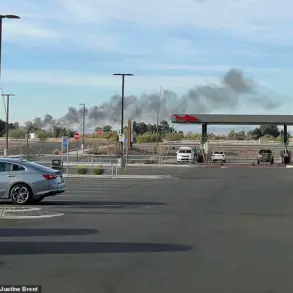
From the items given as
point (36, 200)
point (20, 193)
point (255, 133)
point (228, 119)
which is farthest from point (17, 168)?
point (255, 133)

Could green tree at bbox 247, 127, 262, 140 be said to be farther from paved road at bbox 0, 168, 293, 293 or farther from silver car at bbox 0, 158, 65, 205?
paved road at bbox 0, 168, 293, 293

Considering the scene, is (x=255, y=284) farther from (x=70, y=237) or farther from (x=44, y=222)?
(x=44, y=222)

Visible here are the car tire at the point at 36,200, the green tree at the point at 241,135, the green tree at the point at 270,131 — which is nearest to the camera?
the car tire at the point at 36,200

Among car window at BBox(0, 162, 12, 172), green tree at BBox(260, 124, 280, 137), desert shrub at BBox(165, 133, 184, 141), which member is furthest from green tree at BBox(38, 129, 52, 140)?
car window at BBox(0, 162, 12, 172)

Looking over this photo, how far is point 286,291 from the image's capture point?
24.1 feet

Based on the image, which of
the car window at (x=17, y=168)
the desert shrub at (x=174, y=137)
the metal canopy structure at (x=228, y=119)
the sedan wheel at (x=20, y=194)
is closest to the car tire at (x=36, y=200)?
the sedan wheel at (x=20, y=194)

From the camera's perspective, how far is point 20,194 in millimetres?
18422

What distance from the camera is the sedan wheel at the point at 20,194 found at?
1838cm

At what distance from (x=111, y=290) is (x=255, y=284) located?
1957mm

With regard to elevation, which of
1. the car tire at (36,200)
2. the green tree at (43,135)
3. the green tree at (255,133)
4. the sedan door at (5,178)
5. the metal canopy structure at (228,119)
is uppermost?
the green tree at (255,133)

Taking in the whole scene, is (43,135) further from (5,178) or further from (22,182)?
(22,182)

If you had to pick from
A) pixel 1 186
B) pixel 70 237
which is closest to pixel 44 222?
pixel 70 237

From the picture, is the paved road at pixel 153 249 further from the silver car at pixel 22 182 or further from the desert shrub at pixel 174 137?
the desert shrub at pixel 174 137

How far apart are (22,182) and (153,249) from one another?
9.06 meters
